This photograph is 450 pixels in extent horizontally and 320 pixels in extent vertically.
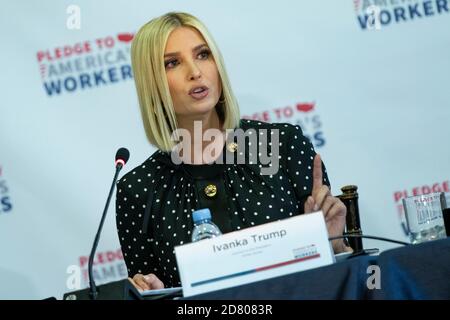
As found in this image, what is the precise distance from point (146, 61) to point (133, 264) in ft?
2.18

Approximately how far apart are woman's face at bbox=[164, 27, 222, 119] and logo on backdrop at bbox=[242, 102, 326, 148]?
587mm

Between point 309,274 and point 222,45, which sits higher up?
point 222,45

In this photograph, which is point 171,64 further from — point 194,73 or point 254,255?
point 254,255

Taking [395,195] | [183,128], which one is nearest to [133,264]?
[183,128]

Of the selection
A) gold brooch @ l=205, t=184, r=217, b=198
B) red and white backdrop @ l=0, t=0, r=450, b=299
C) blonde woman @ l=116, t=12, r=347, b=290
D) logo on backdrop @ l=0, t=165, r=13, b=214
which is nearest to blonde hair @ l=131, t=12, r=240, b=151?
blonde woman @ l=116, t=12, r=347, b=290

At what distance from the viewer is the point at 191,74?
98.7 inches

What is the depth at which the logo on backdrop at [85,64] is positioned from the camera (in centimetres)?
310

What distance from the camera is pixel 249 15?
3178 mm

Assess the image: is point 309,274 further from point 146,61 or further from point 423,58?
point 423,58

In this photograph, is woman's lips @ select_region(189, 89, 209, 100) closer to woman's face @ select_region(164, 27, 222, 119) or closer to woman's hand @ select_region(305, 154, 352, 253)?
woman's face @ select_region(164, 27, 222, 119)

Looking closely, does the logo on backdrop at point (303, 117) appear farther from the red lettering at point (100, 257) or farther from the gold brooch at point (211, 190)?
the red lettering at point (100, 257)

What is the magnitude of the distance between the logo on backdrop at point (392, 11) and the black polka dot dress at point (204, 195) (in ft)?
2.65

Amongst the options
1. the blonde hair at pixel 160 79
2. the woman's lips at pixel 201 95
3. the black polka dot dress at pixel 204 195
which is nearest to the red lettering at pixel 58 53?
the blonde hair at pixel 160 79

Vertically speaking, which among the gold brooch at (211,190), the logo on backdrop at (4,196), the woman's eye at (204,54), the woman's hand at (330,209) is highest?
the woman's eye at (204,54)
